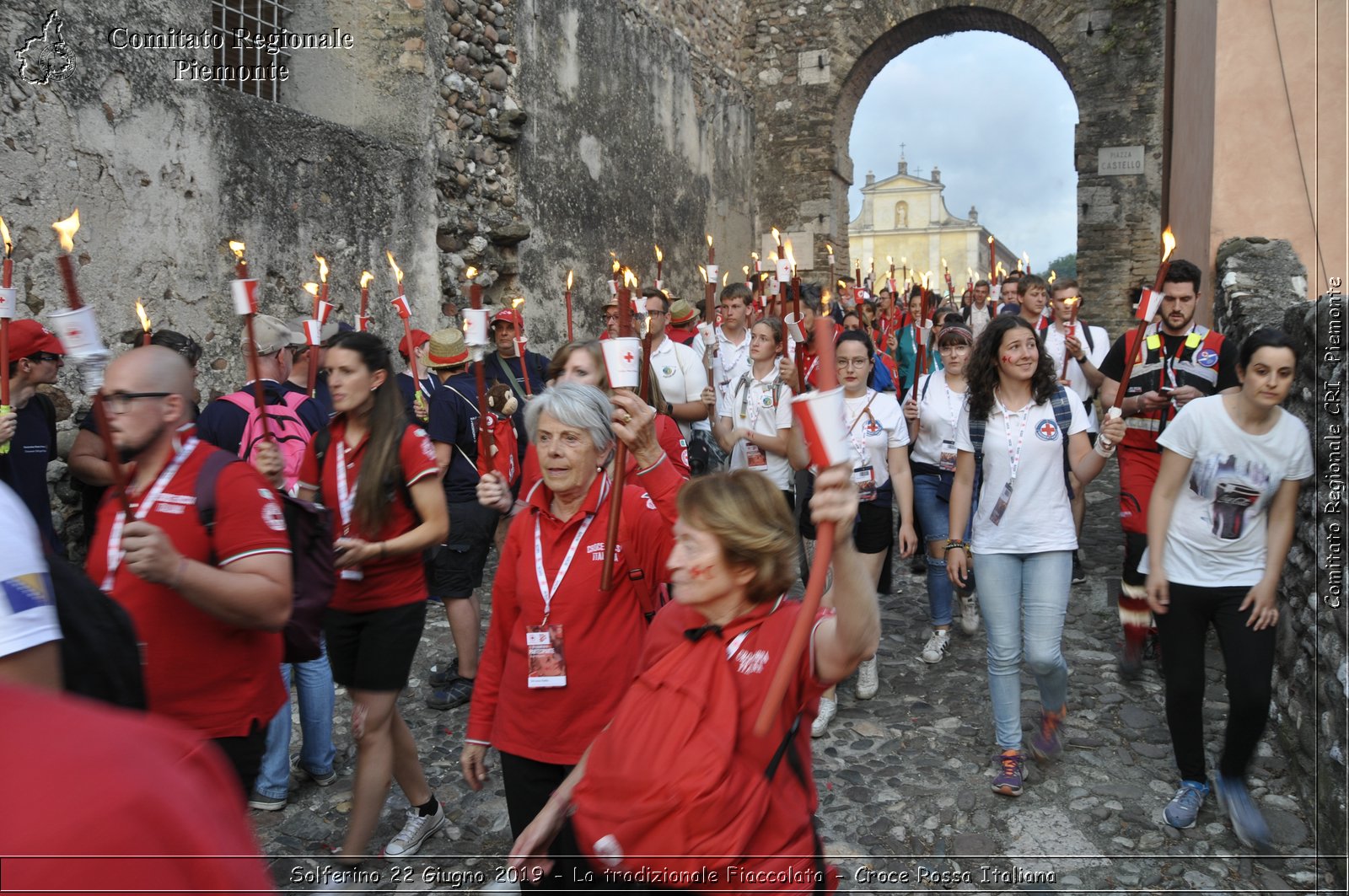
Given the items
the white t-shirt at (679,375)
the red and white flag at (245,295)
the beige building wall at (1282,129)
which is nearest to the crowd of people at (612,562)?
the white t-shirt at (679,375)

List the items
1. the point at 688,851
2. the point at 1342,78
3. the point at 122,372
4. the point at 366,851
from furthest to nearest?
the point at 1342,78
the point at 366,851
the point at 122,372
the point at 688,851

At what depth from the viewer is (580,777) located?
227 cm

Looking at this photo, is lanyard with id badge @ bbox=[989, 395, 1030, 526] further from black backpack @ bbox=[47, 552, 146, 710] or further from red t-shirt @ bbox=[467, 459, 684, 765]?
black backpack @ bbox=[47, 552, 146, 710]

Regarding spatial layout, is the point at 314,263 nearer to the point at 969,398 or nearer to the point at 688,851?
the point at 969,398

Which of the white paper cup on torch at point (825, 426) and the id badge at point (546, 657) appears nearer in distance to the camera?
the white paper cup on torch at point (825, 426)

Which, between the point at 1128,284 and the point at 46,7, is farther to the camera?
the point at 1128,284

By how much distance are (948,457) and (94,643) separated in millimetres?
4883

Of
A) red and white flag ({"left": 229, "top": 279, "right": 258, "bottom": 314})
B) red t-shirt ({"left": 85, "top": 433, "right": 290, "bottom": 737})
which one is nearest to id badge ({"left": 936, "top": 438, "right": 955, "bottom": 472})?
red and white flag ({"left": 229, "top": 279, "right": 258, "bottom": 314})

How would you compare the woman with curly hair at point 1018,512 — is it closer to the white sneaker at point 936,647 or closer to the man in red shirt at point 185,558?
the white sneaker at point 936,647

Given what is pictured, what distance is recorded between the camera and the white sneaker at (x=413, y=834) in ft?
12.4

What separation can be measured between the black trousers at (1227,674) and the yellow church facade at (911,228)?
5145cm

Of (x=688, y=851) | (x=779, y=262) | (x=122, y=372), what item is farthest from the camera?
(x=779, y=262)

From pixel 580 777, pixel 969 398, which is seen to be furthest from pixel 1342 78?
pixel 580 777

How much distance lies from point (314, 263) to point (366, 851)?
519 cm
